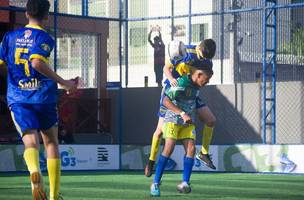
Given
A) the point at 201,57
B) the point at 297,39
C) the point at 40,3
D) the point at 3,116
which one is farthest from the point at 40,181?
the point at 297,39

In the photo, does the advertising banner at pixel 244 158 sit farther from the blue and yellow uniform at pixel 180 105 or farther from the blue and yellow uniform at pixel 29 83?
the blue and yellow uniform at pixel 29 83

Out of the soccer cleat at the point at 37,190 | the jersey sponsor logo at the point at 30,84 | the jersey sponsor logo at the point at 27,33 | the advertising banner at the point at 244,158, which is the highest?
the jersey sponsor logo at the point at 27,33

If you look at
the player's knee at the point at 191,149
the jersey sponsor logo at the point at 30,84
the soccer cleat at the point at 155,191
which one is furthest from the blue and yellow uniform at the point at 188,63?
the jersey sponsor logo at the point at 30,84

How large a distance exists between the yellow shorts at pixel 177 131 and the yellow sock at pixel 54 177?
9.41ft

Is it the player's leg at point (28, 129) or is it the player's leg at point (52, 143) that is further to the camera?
the player's leg at point (52, 143)

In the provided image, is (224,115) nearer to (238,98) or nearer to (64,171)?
(238,98)

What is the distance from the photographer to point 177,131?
36.0 feet

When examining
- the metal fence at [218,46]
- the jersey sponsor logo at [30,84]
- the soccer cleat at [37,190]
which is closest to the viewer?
the soccer cleat at [37,190]

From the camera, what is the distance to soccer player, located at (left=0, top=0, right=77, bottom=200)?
8.05m

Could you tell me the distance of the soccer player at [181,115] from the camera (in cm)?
1078

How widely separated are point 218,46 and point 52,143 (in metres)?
14.2

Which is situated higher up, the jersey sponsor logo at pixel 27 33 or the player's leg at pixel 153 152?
the jersey sponsor logo at pixel 27 33

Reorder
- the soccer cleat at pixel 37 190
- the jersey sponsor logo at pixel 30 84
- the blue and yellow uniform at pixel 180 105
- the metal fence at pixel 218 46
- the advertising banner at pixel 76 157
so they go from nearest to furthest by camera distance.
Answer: the soccer cleat at pixel 37 190 < the jersey sponsor logo at pixel 30 84 < the blue and yellow uniform at pixel 180 105 < the advertising banner at pixel 76 157 < the metal fence at pixel 218 46

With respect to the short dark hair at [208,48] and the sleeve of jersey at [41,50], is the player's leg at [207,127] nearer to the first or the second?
the short dark hair at [208,48]
